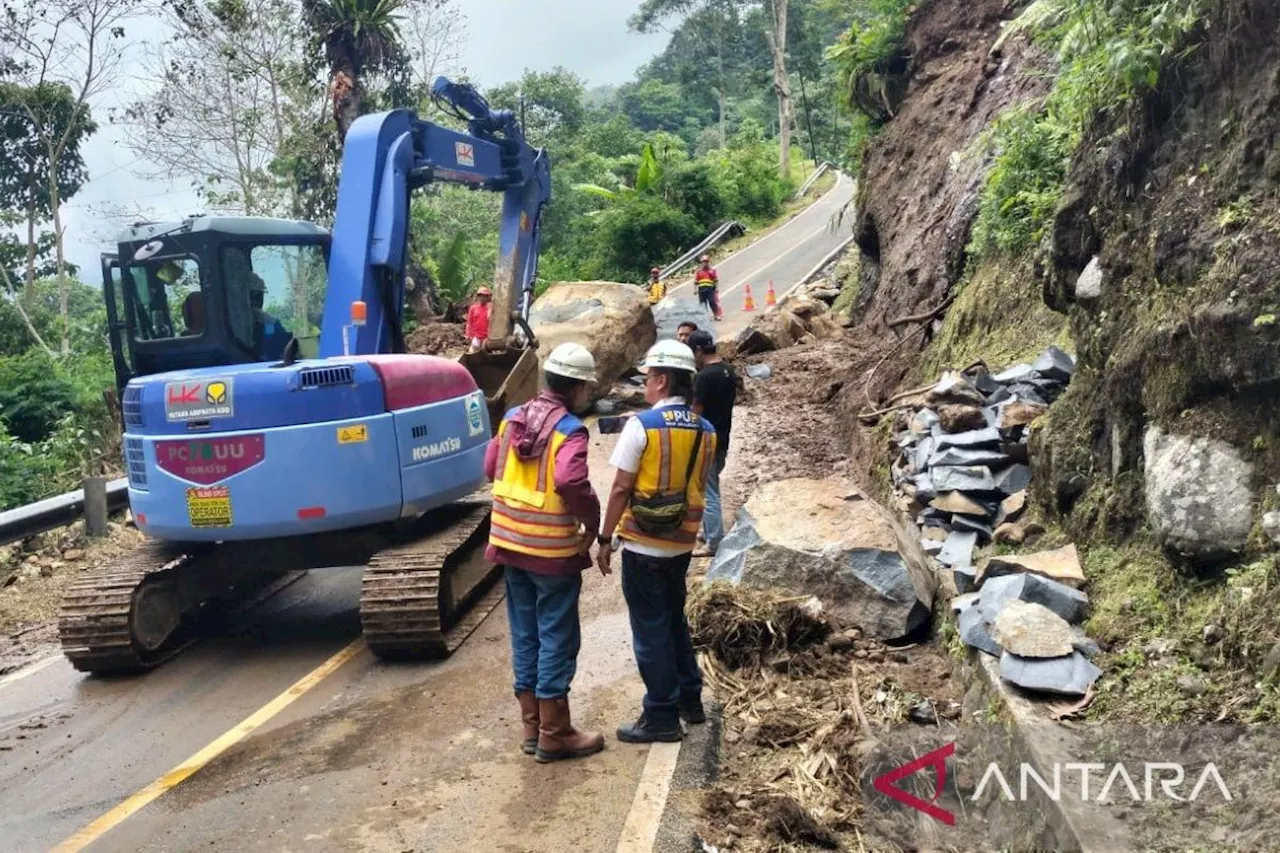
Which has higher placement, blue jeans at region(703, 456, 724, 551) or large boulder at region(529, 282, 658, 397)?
large boulder at region(529, 282, 658, 397)

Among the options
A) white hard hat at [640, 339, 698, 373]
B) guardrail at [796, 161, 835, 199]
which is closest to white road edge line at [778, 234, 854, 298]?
guardrail at [796, 161, 835, 199]

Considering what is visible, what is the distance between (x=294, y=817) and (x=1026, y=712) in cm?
303

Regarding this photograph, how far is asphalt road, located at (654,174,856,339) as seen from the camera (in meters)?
26.3

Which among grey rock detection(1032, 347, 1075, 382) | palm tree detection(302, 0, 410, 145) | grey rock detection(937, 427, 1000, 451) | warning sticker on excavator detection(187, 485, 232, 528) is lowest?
warning sticker on excavator detection(187, 485, 232, 528)

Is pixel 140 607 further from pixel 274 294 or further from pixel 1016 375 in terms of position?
pixel 1016 375

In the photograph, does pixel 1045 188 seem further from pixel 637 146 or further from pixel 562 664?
pixel 637 146

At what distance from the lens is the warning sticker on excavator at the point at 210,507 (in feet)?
22.4

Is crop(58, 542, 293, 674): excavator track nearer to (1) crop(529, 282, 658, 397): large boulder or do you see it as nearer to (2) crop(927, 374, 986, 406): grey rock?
(2) crop(927, 374, 986, 406): grey rock

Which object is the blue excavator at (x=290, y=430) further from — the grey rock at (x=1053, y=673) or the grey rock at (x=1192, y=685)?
the grey rock at (x=1192, y=685)

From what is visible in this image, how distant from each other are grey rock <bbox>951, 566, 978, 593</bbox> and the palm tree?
20.9 meters

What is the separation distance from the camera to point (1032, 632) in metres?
4.73

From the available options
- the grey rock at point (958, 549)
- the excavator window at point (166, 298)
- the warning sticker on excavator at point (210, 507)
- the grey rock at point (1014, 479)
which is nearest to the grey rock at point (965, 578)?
the grey rock at point (958, 549)

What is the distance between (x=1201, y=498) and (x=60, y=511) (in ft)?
30.2

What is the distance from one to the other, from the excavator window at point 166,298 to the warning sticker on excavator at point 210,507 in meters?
1.55
